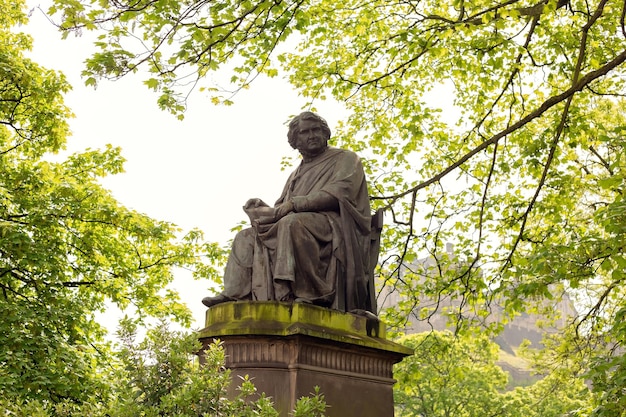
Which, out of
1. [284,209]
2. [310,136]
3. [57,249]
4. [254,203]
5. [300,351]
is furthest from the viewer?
[57,249]

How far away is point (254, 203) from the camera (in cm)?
677

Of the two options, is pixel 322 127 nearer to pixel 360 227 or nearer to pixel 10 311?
pixel 360 227

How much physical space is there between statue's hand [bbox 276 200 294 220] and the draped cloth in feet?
0.16

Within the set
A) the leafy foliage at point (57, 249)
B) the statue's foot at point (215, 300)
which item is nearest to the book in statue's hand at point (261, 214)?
the statue's foot at point (215, 300)

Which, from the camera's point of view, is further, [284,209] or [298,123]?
[298,123]

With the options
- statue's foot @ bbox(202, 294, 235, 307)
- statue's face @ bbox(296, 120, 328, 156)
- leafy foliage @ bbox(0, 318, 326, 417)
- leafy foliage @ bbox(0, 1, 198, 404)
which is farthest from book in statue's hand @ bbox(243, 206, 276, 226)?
leafy foliage @ bbox(0, 1, 198, 404)

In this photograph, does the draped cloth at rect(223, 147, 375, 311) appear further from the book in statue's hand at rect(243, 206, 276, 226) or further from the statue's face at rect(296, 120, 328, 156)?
the statue's face at rect(296, 120, 328, 156)

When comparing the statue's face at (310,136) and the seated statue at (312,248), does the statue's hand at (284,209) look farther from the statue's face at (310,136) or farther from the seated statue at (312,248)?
the statue's face at (310,136)

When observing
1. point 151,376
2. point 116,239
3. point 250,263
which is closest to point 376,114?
point 116,239

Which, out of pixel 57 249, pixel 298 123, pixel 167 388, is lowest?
pixel 167 388

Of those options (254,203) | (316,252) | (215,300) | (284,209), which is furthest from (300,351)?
(254,203)

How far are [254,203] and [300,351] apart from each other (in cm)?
165

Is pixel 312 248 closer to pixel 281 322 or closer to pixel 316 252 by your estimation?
pixel 316 252

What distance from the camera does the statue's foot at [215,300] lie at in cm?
632
